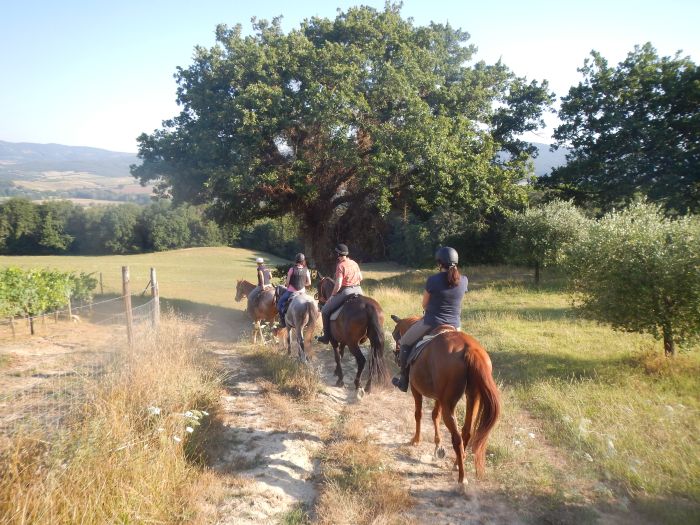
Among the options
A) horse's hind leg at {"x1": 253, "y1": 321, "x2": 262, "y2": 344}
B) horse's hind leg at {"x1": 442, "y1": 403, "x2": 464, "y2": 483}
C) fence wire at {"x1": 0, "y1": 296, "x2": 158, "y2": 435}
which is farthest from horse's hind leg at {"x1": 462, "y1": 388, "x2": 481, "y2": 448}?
horse's hind leg at {"x1": 253, "y1": 321, "x2": 262, "y2": 344}

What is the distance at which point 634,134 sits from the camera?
2391 cm

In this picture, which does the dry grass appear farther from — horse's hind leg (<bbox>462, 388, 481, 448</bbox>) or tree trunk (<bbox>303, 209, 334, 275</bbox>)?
tree trunk (<bbox>303, 209, 334, 275</bbox>)

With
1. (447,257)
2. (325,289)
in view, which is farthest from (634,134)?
(447,257)

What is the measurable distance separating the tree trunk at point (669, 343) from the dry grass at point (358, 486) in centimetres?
664

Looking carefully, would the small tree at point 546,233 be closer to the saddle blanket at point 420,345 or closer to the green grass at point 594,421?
the green grass at point 594,421

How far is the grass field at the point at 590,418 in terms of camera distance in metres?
4.84

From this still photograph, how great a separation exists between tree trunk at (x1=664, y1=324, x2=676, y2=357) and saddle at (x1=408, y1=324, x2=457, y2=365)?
5.81 m

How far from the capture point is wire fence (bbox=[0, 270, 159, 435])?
5.22m

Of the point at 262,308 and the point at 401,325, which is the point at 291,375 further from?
the point at 262,308

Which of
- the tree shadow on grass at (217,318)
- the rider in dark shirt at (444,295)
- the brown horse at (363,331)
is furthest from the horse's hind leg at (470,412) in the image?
the tree shadow on grass at (217,318)

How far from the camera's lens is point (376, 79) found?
62.2 ft

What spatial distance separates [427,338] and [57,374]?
7.00 meters

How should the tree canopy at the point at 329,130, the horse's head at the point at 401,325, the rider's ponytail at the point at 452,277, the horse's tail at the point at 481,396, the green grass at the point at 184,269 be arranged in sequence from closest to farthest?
the horse's tail at the point at 481,396 → the rider's ponytail at the point at 452,277 → the horse's head at the point at 401,325 → the tree canopy at the point at 329,130 → the green grass at the point at 184,269

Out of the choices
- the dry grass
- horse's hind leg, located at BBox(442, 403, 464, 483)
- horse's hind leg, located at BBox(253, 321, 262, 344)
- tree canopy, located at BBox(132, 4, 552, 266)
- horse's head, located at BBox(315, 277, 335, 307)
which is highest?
tree canopy, located at BBox(132, 4, 552, 266)
